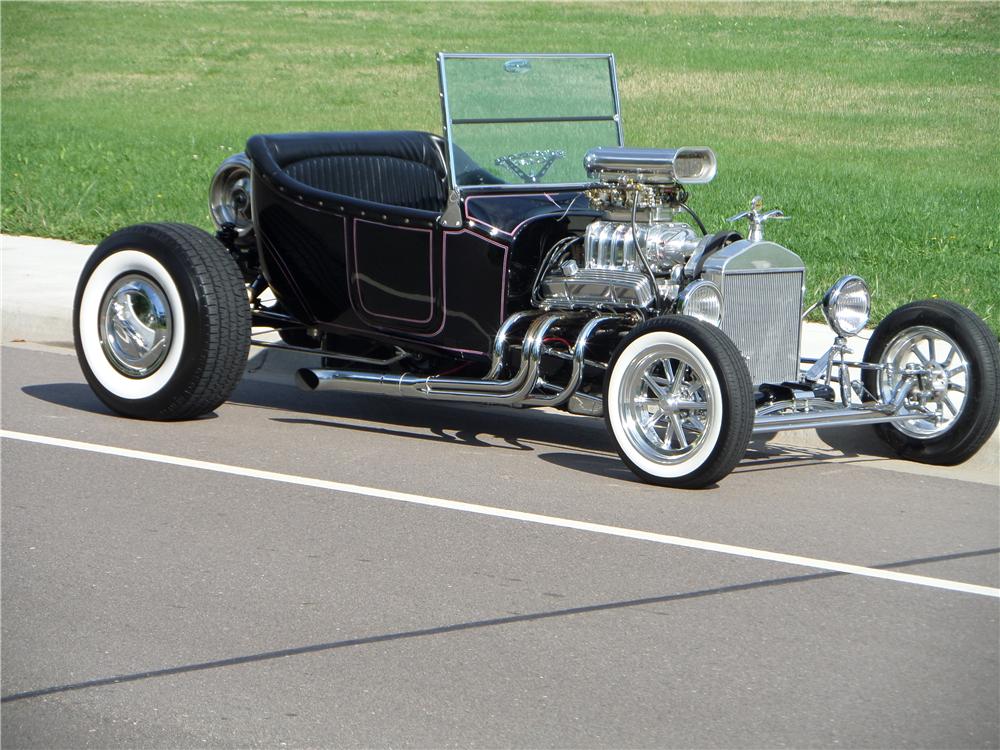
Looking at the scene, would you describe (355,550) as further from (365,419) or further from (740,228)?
(740,228)

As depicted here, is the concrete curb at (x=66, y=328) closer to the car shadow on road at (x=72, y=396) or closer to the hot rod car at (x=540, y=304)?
the hot rod car at (x=540, y=304)

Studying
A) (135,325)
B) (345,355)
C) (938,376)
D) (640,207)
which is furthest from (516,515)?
(135,325)

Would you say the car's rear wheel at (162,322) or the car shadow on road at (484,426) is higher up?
the car's rear wheel at (162,322)

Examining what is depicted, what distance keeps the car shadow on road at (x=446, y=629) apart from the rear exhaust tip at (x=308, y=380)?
9.34 ft

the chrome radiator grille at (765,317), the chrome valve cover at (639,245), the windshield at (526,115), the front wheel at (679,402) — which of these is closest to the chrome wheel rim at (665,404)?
the front wheel at (679,402)

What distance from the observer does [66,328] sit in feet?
32.4

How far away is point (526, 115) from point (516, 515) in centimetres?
253

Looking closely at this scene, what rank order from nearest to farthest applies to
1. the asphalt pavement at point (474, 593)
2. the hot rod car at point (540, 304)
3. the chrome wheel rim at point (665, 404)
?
the asphalt pavement at point (474, 593), the chrome wheel rim at point (665, 404), the hot rod car at point (540, 304)

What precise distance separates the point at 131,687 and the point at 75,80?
101 feet

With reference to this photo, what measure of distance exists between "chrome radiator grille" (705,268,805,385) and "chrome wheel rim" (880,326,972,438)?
1.51 feet

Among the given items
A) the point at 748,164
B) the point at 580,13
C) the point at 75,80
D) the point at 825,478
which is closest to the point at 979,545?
the point at 825,478

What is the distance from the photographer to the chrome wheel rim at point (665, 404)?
6.10m

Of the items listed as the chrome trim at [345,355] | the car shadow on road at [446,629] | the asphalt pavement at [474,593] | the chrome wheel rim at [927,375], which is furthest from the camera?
the chrome trim at [345,355]

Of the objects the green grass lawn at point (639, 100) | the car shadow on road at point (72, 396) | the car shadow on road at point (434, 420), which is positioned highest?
the green grass lawn at point (639, 100)
